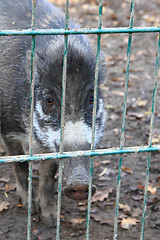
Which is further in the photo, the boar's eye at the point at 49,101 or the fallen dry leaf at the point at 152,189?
the fallen dry leaf at the point at 152,189

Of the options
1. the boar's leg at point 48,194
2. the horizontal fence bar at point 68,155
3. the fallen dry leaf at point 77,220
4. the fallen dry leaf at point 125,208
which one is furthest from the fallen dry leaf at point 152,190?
the horizontal fence bar at point 68,155

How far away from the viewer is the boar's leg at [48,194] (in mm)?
3594

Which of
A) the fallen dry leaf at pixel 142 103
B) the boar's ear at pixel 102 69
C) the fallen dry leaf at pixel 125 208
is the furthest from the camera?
the fallen dry leaf at pixel 142 103

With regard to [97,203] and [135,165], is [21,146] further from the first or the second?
[135,165]

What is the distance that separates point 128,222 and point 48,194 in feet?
2.47

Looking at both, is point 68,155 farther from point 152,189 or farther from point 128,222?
point 152,189

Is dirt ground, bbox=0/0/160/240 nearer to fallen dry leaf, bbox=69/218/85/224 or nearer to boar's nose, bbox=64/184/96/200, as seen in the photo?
fallen dry leaf, bbox=69/218/85/224

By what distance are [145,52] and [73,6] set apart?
347 centimetres

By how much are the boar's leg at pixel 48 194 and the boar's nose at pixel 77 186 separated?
3.34 feet

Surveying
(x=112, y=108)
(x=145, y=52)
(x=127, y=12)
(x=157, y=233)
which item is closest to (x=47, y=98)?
(x=157, y=233)

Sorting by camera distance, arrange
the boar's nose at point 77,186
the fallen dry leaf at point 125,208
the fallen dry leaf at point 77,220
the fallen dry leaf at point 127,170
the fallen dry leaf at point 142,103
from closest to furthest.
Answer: the boar's nose at point 77,186, the fallen dry leaf at point 77,220, the fallen dry leaf at point 125,208, the fallen dry leaf at point 127,170, the fallen dry leaf at point 142,103

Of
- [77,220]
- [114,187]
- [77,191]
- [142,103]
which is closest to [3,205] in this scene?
[77,220]

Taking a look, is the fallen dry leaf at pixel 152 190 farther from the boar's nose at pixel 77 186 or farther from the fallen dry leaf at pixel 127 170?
the boar's nose at pixel 77 186

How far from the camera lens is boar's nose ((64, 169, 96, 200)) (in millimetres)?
2498
